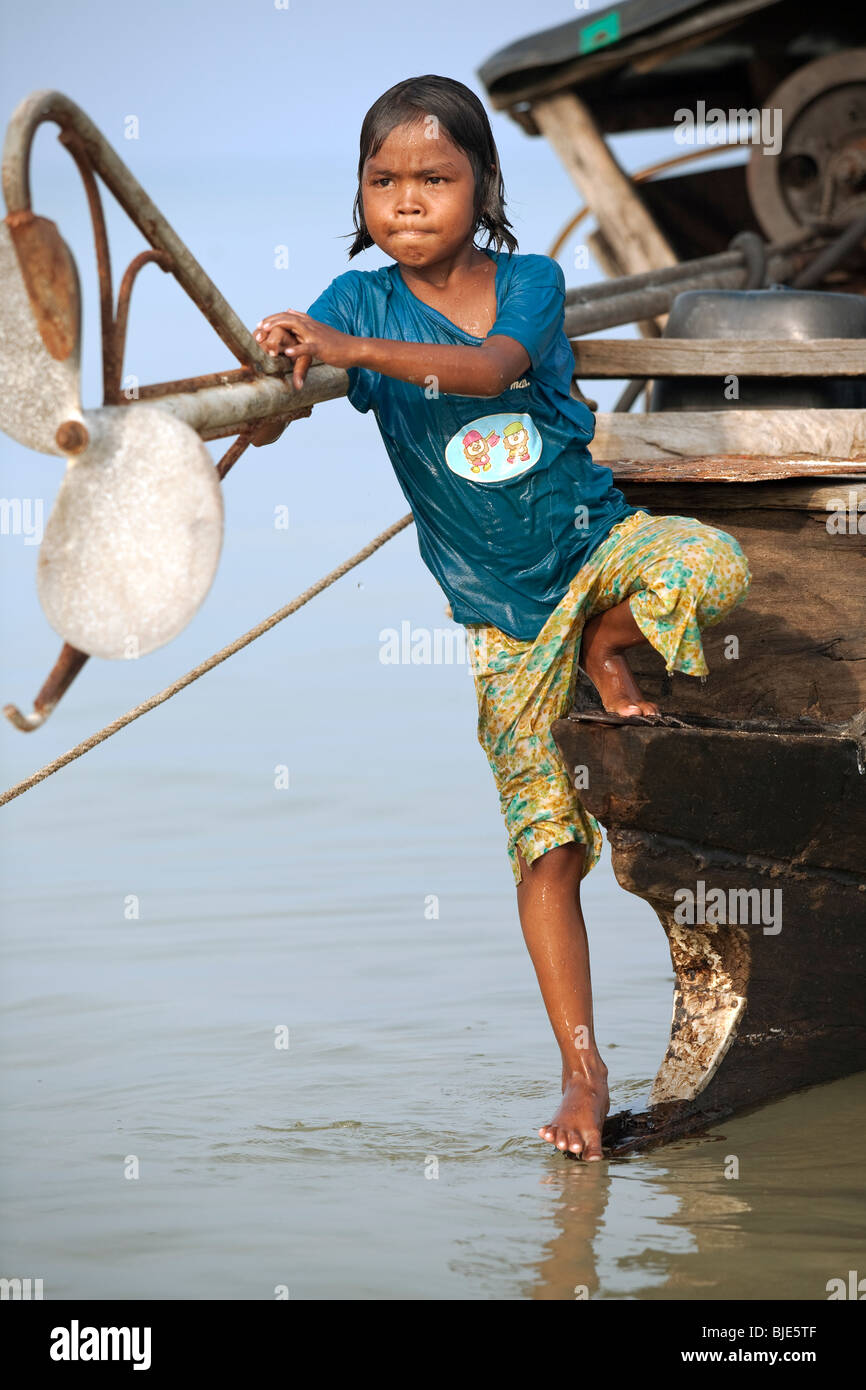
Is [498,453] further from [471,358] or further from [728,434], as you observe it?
[728,434]

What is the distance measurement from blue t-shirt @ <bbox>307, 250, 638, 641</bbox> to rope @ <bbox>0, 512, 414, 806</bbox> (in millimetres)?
354

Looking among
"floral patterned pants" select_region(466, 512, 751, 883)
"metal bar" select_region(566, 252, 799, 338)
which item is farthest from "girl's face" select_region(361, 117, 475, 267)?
"metal bar" select_region(566, 252, 799, 338)

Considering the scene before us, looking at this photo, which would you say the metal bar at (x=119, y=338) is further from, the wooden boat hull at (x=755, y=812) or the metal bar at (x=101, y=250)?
the wooden boat hull at (x=755, y=812)

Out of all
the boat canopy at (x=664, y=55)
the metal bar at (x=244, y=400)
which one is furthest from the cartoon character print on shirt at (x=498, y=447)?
the boat canopy at (x=664, y=55)

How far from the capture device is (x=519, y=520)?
9.33 feet

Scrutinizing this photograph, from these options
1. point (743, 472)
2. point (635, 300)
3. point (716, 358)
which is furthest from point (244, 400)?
point (635, 300)

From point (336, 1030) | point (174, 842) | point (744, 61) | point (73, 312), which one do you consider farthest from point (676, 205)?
point (73, 312)

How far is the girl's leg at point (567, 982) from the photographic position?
2.88 meters

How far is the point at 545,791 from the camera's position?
291cm

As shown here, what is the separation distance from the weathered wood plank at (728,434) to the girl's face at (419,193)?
2.62 ft

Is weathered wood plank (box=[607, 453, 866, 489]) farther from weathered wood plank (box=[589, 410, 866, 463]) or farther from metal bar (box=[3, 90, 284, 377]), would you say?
metal bar (box=[3, 90, 284, 377])

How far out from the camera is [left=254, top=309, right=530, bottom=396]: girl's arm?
8.04 ft

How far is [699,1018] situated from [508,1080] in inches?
20.8
